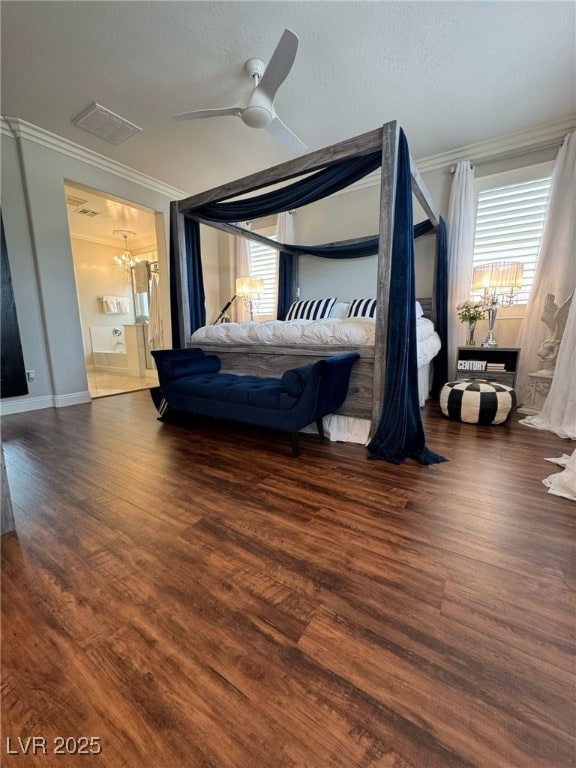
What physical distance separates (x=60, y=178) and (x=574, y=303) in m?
5.38

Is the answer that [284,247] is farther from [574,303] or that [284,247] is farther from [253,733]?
[253,733]

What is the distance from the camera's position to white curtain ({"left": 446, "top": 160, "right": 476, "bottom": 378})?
347 cm

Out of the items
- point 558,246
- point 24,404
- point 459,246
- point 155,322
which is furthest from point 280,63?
point 155,322

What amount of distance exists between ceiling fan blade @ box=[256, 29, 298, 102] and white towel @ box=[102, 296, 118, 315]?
252 inches

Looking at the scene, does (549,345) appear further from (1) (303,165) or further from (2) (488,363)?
(1) (303,165)

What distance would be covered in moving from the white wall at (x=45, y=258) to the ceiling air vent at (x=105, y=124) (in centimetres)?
51

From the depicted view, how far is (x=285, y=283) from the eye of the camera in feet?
15.7

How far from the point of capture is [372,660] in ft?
2.66

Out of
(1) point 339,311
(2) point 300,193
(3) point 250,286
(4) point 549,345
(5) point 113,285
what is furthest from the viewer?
(5) point 113,285

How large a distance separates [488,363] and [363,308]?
1543 millimetres

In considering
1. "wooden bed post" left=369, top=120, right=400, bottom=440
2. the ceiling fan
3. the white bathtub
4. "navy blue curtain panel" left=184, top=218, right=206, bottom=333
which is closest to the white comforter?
"wooden bed post" left=369, top=120, right=400, bottom=440

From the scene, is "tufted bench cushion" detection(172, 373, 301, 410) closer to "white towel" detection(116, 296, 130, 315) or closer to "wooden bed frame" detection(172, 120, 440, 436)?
"wooden bed frame" detection(172, 120, 440, 436)

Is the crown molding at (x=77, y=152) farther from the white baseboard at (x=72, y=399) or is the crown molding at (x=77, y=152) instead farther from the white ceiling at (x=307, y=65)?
the white baseboard at (x=72, y=399)

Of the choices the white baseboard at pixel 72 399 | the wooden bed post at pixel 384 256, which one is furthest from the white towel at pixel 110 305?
the wooden bed post at pixel 384 256
